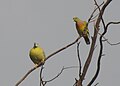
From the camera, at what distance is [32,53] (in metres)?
3.70

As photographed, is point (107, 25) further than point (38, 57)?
No

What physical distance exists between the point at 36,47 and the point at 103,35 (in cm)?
242

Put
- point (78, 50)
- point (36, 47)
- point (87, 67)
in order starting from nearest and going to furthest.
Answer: point (87, 67)
point (78, 50)
point (36, 47)

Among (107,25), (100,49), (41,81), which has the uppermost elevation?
(107,25)

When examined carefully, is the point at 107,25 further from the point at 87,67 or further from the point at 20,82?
the point at 20,82

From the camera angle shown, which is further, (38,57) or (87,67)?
(38,57)

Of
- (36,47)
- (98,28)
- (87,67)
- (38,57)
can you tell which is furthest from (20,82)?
(36,47)

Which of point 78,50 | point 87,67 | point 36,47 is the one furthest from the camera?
point 36,47

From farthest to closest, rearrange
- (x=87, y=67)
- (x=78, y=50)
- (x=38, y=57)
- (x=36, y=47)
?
1. (x=36, y=47)
2. (x=38, y=57)
3. (x=78, y=50)
4. (x=87, y=67)

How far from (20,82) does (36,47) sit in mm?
2350

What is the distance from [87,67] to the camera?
137cm

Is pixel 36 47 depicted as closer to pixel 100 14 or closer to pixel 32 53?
pixel 32 53

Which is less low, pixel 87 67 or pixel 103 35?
pixel 103 35

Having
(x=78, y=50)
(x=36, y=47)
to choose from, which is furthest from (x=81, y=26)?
(x=78, y=50)
